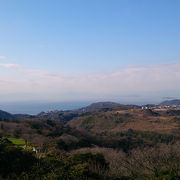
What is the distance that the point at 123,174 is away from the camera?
31.4 feet

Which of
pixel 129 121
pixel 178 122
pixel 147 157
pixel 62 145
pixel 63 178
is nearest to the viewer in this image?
pixel 63 178

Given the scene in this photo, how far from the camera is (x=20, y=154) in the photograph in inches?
399

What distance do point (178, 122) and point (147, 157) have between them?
183 feet

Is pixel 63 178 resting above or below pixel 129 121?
above

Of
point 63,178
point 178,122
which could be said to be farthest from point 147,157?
point 178,122

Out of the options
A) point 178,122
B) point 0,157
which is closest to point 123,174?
point 0,157

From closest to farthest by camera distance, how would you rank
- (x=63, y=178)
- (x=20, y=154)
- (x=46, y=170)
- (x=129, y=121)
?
(x=63, y=178) < (x=46, y=170) < (x=20, y=154) < (x=129, y=121)

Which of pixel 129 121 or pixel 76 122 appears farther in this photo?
pixel 76 122

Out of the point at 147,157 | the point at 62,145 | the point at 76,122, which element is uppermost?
the point at 147,157

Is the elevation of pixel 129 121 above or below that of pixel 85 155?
below

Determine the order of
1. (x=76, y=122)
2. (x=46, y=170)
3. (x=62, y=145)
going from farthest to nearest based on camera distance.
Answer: (x=76, y=122) < (x=62, y=145) < (x=46, y=170)

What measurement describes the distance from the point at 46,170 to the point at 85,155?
3.13 meters

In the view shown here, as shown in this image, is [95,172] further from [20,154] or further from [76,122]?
[76,122]

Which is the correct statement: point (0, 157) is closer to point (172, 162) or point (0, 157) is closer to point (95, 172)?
point (95, 172)
